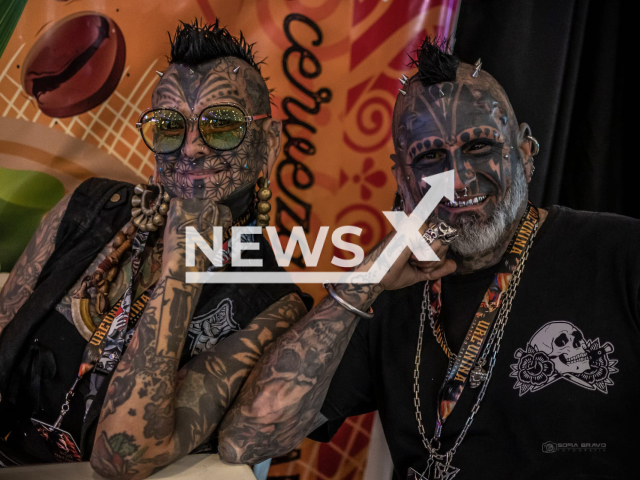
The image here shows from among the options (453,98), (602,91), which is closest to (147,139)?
(453,98)

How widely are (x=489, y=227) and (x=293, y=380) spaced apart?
2.37 ft

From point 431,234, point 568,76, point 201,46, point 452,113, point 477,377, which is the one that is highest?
point 568,76

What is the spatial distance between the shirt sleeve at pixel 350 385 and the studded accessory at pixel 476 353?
0.59ft

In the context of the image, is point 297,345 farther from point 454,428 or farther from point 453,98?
point 453,98

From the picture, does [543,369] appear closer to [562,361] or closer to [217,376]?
[562,361]

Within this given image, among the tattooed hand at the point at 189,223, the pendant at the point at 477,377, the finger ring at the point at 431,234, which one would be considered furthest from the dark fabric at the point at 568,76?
the tattooed hand at the point at 189,223

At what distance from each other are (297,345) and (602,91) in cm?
169

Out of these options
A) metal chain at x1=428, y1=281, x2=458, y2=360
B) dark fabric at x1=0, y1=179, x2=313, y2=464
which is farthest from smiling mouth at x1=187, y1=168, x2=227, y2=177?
metal chain at x1=428, y1=281, x2=458, y2=360

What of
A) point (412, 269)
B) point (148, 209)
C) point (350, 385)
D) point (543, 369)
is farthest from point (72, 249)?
point (543, 369)

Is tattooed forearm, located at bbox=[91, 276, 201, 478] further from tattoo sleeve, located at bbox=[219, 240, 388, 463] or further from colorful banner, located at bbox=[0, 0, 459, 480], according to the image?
colorful banner, located at bbox=[0, 0, 459, 480]

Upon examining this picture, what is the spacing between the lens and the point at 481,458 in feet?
5.49

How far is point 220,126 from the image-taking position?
185 cm

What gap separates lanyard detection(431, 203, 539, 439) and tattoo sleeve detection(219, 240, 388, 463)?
11.8 inches

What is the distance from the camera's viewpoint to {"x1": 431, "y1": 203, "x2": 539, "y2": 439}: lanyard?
1719mm
